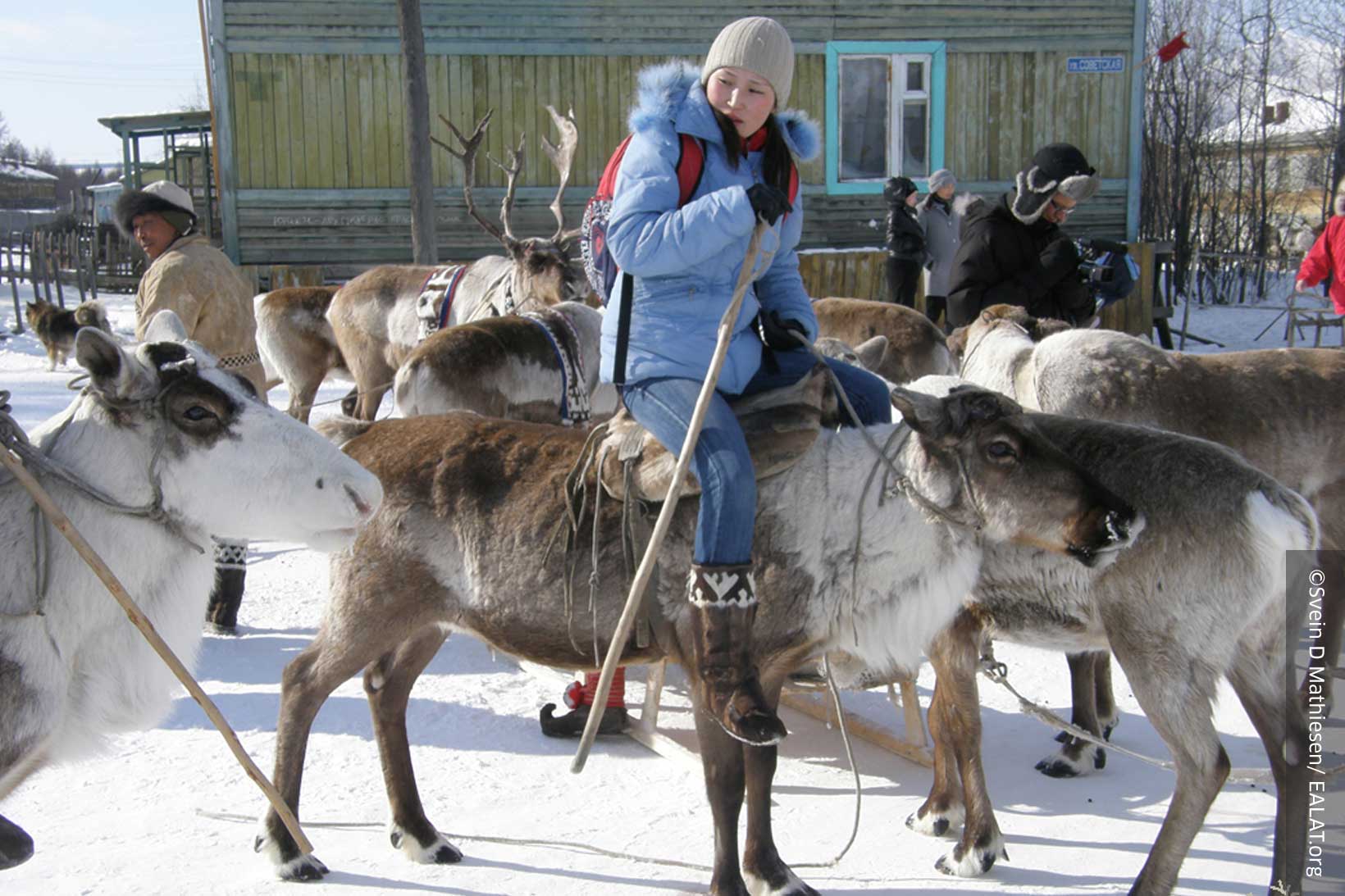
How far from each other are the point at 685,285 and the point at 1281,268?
22865 millimetres

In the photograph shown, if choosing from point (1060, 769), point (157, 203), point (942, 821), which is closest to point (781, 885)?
point (942, 821)

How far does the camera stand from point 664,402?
3396 millimetres

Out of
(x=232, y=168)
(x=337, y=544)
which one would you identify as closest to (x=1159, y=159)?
(x=232, y=168)

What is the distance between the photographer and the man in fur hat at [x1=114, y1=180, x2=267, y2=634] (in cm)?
600

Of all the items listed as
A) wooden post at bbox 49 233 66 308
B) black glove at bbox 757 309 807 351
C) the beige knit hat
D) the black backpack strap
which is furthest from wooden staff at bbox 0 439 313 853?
wooden post at bbox 49 233 66 308

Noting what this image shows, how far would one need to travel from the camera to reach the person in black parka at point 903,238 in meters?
11.2

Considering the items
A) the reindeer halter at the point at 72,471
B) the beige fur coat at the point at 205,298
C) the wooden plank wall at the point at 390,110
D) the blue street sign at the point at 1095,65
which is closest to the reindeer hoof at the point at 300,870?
the reindeer halter at the point at 72,471

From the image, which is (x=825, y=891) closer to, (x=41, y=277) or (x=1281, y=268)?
(x=41, y=277)

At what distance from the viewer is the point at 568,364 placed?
721 cm

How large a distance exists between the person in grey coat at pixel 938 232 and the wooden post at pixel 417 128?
5260 millimetres

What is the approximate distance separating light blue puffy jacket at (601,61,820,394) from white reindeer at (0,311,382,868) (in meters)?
0.96

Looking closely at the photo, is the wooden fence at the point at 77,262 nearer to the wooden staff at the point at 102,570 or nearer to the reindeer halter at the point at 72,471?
the reindeer halter at the point at 72,471

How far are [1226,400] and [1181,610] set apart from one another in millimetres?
2317

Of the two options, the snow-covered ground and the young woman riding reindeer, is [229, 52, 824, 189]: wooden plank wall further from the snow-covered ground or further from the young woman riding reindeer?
the young woman riding reindeer
